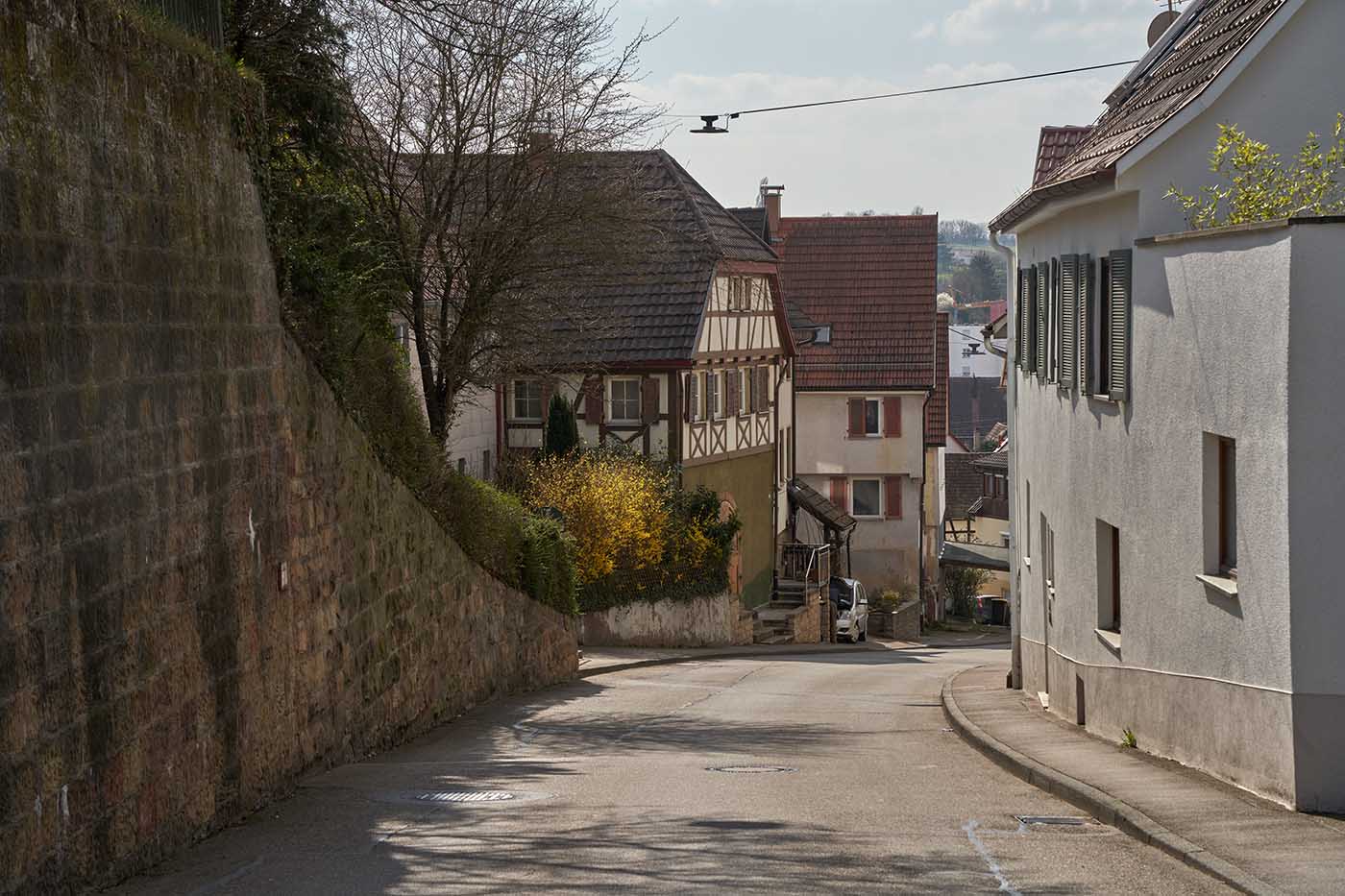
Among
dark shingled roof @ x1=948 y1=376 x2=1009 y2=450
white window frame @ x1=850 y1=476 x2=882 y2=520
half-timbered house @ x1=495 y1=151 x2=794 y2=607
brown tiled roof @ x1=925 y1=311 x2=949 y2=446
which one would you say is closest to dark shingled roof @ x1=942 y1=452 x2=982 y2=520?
brown tiled roof @ x1=925 y1=311 x2=949 y2=446

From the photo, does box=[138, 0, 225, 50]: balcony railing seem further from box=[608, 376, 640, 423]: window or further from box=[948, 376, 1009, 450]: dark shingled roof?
box=[948, 376, 1009, 450]: dark shingled roof

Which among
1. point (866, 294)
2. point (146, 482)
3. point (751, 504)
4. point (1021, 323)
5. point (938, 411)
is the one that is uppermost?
point (866, 294)

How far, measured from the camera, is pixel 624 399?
35.9 m

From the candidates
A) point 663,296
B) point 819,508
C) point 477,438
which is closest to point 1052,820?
point 477,438

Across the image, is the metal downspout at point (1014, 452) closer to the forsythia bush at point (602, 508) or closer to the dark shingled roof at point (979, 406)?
the forsythia bush at point (602, 508)

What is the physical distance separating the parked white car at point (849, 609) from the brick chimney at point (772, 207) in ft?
44.1

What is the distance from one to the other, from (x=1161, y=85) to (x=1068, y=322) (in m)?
2.69

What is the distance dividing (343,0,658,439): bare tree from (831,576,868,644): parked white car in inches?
790

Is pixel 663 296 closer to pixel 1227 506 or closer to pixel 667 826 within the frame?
pixel 1227 506

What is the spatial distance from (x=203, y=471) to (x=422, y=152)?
13.8 meters

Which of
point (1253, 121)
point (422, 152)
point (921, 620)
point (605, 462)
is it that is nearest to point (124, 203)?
point (1253, 121)

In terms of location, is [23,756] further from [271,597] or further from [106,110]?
[271,597]

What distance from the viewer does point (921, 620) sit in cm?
4981

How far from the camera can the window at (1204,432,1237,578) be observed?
11.8 metres
